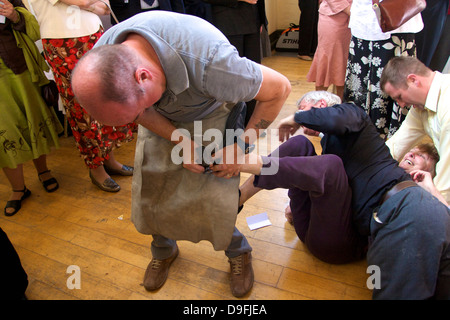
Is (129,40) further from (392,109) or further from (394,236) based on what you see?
(392,109)

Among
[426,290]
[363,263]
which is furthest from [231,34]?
[426,290]

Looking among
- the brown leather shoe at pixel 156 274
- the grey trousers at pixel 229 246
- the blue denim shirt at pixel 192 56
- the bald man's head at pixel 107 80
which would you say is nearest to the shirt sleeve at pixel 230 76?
the blue denim shirt at pixel 192 56

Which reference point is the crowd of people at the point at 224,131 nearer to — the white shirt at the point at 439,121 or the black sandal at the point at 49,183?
the white shirt at the point at 439,121

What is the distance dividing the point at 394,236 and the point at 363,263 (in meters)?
0.42

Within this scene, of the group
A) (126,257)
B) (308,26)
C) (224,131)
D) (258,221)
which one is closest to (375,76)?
(258,221)

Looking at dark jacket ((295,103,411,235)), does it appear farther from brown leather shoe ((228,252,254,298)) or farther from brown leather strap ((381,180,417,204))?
brown leather shoe ((228,252,254,298))

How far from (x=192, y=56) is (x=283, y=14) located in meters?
4.41

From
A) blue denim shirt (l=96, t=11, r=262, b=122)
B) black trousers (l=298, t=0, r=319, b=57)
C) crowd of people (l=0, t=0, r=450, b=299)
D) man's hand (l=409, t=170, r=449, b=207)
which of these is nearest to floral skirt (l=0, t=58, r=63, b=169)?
crowd of people (l=0, t=0, r=450, b=299)

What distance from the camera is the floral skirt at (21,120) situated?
1835mm

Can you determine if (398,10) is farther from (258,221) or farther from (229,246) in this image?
(229,246)

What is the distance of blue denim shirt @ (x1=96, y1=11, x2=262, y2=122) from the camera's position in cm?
92

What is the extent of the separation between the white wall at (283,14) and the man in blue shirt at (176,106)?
12.8ft

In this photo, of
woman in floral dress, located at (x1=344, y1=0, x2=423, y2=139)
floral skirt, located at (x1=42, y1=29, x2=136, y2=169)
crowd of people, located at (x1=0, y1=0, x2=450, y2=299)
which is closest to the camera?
crowd of people, located at (x1=0, y1=0, x2=450, y2=299)
